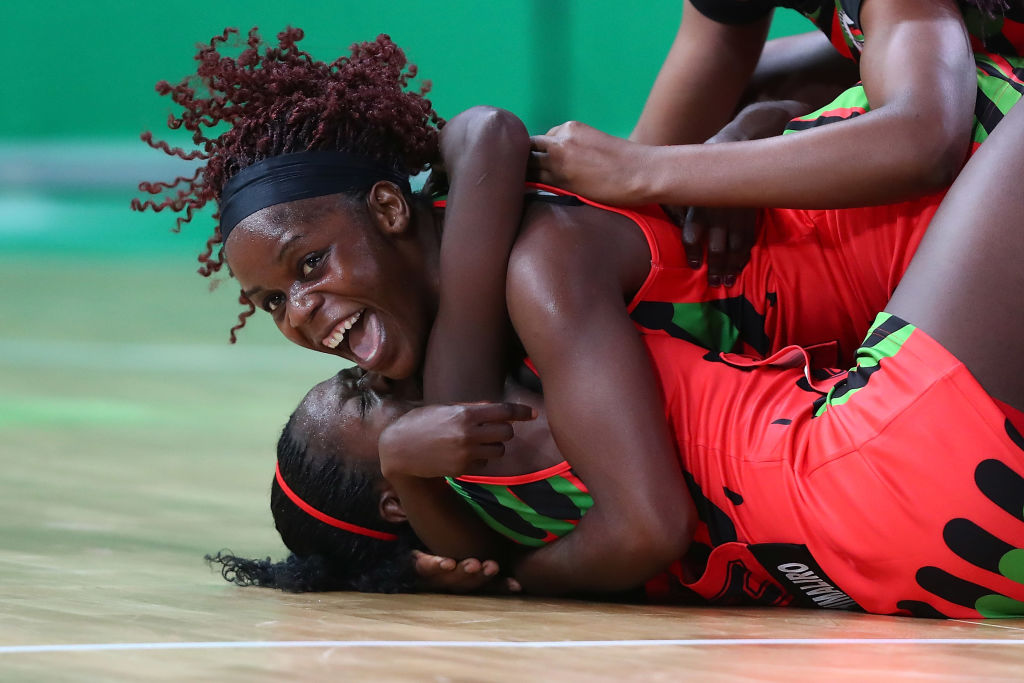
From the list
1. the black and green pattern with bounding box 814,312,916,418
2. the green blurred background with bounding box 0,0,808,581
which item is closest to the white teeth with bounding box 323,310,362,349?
the black and green pattern with bounding box 814,312,916,418

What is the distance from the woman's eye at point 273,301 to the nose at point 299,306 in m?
0.05

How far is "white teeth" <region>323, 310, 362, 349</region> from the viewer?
2164 mm

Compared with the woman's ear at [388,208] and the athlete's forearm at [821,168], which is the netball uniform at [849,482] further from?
the woman's ear at [388,208]

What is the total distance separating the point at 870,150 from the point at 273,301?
38.2 inches

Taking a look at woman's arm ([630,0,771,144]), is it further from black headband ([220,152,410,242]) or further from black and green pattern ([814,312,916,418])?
black and green pattern ([814,312,916,418])

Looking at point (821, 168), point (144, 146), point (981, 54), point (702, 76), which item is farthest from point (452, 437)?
point (144, 146)

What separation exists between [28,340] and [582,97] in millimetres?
3288

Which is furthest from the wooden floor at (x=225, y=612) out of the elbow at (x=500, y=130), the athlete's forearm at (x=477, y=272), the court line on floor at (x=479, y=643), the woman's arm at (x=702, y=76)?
the woman's arm at (x=702, y=76)

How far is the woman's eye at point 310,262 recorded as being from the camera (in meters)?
2.16

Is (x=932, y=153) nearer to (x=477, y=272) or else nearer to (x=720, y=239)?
(x=720, y=239)

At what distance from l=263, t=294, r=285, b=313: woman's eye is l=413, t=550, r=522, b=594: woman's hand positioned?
1.51 feet

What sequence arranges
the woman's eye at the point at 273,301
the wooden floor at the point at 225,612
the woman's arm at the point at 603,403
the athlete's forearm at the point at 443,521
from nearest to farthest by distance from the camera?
the wooden floor at the point at 225,612
the woman's arm at the point at 603,403
the athlete's forearm at the point at 443,521
the woman's eye at the point at 273,301

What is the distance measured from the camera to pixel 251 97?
2273mm

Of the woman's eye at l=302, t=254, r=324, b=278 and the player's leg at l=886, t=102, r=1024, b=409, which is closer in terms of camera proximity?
the player's leg at l=886, t=102, r=1024, b=409
